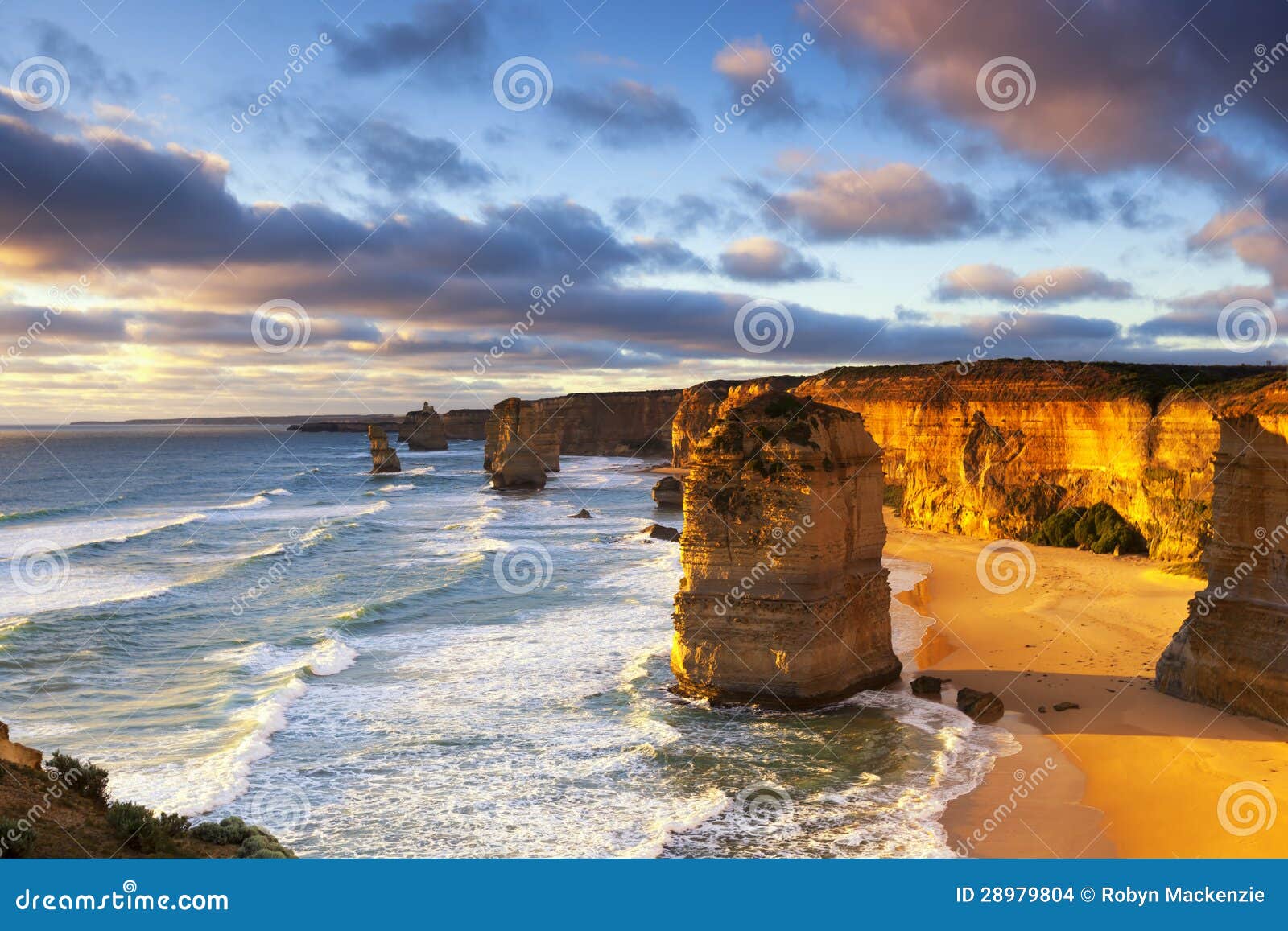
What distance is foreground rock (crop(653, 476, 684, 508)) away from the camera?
6419 cm

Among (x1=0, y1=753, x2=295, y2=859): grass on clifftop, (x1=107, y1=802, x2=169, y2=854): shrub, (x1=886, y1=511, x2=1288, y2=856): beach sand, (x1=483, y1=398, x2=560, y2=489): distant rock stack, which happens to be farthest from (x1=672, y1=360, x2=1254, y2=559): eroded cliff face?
(x1=483, y1=398, x2=560, y2=489): distant rock stack

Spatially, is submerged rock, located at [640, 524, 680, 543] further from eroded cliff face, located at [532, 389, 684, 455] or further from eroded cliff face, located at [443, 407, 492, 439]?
eroded cliff face, located at [443, 407, 492, 439]

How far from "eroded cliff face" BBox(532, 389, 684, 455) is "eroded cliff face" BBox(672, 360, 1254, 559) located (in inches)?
2984

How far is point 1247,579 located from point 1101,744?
14.0ft

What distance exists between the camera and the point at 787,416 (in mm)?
19641

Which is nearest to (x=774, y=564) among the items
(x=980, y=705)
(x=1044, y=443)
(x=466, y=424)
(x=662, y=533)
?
(x=980, y=705)

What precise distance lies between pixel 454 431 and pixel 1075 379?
489ft

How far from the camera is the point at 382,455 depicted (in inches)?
3898

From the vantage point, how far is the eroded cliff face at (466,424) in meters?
177

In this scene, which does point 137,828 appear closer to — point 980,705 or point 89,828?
point 89,828

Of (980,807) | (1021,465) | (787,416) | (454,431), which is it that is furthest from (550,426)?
(454,431)

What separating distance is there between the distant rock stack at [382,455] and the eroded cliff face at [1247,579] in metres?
89.8

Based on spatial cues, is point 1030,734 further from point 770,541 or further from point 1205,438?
point 1205,438

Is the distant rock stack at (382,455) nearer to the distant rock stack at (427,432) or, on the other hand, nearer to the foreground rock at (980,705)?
the distant rock stack at (427,432)
